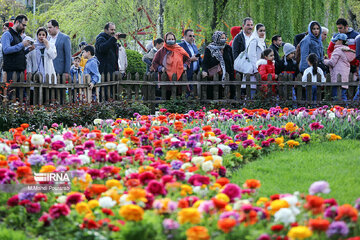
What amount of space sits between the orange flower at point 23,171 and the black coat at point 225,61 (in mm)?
8766

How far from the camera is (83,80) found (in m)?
11.9

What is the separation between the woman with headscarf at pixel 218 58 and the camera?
1232cm

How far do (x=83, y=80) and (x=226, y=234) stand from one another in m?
9.16

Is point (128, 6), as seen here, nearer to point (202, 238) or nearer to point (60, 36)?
point (60, 36)

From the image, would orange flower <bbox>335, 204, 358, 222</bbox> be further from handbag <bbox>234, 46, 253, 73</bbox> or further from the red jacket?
handbag <bbox>234, 46, 253, 73</bbox>

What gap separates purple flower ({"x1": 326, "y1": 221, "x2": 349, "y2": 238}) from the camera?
292 cm

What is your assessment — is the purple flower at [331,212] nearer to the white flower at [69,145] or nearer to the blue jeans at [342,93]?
the white flower at [69,145]

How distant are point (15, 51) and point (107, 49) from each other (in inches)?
93.8

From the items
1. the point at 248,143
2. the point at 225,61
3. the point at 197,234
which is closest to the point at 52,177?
the point at 197,234

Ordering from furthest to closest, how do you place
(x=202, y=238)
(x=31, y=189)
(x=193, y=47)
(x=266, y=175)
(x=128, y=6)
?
(x=128, y=6), (x=193, y=47), (x=266, y=175), (x=31, y=189), (x=202, y=238)

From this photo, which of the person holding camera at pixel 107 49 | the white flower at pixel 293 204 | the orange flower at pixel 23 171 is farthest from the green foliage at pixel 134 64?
the white flower at pixel 293 204

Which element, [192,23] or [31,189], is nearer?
[31,189]

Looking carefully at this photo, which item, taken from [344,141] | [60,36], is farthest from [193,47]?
[344,141]

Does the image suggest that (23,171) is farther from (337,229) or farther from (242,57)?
(242,57)
